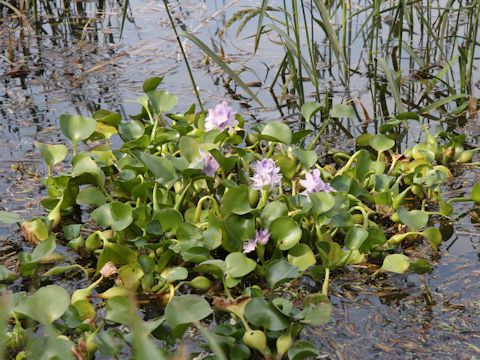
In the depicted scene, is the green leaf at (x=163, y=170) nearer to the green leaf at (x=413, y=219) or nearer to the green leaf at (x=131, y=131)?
the green leaf at (x=131, y=131)

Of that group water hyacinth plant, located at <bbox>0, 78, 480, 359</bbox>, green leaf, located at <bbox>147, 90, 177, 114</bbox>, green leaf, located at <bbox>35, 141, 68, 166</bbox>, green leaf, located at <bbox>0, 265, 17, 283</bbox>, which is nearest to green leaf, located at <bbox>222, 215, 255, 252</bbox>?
water hyacinth plant, located at <bbox>0, 78, 480, 359</bbox>

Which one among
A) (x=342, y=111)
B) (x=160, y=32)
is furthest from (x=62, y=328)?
(x=160, y=32)

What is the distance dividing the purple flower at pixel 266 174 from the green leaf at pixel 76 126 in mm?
500

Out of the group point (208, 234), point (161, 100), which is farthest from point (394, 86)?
point (208, 234)

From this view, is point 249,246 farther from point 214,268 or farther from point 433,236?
point 433,236

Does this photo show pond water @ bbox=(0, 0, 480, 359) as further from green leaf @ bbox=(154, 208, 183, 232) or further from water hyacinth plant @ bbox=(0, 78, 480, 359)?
green leaf @ bbox=(154, 208, 183, 232)

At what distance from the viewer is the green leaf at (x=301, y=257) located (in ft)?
5.84

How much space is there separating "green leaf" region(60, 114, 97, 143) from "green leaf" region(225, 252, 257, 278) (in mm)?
646

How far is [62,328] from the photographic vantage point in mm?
1581

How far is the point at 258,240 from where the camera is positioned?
1810 millimetres

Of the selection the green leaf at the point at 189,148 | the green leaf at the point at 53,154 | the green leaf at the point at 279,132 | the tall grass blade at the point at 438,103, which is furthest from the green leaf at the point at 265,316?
the tall grass blade at the point at 438,103

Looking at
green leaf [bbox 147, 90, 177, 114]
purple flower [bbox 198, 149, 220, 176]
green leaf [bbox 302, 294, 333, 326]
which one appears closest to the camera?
green leaf [bbox 302, 294, 333, 326]

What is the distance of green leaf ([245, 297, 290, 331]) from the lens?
1507 millimetres

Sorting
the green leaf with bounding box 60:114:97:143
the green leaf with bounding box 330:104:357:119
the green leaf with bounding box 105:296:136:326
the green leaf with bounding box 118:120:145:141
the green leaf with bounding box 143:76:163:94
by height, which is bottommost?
the green leaf with bounding box 105:296:136:326
